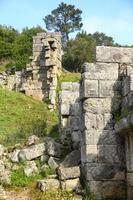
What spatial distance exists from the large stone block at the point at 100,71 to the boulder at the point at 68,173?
221 cm

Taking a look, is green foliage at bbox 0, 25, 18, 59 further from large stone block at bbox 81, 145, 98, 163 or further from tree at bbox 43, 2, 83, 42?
large stone block at bbox 81, 145, 98, 163

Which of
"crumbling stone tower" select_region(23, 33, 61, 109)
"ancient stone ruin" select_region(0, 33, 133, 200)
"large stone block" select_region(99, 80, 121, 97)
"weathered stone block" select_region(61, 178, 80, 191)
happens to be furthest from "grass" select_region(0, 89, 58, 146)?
"large stone block" select_region(99, 80, 121, 97)

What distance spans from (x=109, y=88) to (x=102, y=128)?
978mm

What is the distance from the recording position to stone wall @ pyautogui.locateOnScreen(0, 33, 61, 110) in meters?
27.0

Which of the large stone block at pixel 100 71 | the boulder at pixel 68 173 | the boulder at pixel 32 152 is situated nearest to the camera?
the boulder at pixel 68 173

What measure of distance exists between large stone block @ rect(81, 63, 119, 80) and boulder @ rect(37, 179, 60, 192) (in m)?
2.58

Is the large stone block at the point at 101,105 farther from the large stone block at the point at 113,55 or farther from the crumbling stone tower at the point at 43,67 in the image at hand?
the crumbling stone tower at the point at 43,67

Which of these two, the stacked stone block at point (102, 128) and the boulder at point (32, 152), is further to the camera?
the boulder at point (32, 152)

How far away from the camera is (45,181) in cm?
1092

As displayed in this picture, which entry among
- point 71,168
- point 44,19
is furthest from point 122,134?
point 44,19

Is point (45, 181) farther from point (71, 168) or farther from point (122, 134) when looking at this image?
point (122, 134)

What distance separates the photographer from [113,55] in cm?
1138

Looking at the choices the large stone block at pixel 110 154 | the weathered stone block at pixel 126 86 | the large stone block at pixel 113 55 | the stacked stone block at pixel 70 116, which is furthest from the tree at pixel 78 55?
the large stone block at pixel 110 154

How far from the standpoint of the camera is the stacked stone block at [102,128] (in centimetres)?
1073
